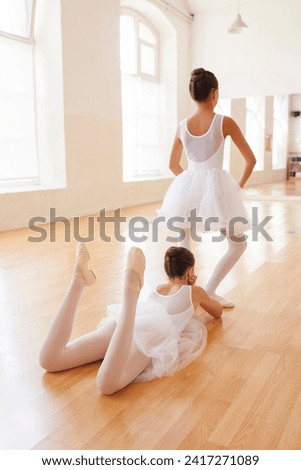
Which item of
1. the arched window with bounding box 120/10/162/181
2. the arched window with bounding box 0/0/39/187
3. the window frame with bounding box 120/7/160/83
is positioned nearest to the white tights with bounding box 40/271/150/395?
the arched window with bounding box 0/0/39/187

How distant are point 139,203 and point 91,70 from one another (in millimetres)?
2338

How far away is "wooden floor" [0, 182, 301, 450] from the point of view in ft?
4.03

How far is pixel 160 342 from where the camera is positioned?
164cm

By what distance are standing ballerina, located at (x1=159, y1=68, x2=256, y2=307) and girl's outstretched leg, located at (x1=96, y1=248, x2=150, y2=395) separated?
0.79 m

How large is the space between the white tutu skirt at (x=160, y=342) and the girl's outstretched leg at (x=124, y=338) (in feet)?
0.41

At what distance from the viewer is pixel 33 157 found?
5.85 meters

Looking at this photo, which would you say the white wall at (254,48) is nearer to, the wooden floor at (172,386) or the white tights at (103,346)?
the wooden floor at (172,386)

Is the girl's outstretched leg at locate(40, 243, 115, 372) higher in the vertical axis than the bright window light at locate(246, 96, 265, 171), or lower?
lower

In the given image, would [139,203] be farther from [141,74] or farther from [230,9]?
[230,9]

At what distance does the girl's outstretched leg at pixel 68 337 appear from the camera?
5.11 feet

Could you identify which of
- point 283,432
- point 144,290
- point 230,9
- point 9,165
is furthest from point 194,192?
point 230,9

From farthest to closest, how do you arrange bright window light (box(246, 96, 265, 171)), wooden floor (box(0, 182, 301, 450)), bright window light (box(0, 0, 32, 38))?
1. bright window light (box(246, 96, 265, 171))
2. bright window light (box(0, 0, 32, 38))
3. wooden floor (box(0, 182, 301, 450))

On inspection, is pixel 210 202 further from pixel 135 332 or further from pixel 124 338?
pixel 124 338

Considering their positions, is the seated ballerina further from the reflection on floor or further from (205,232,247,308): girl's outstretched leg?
the reflection on floor
